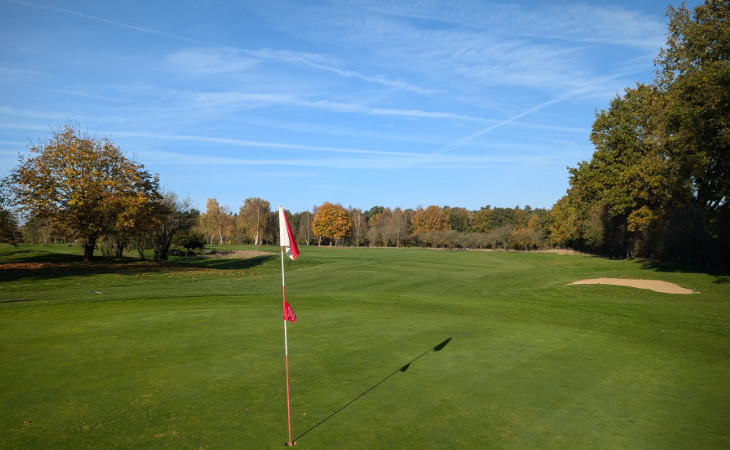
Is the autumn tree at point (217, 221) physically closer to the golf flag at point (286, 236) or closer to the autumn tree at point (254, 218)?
the autumn tree at point (254, 218)

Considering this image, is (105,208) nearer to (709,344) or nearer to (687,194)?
(709,344)

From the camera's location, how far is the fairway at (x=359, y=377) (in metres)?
5.71

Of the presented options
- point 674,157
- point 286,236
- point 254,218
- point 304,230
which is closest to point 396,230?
point 304,230

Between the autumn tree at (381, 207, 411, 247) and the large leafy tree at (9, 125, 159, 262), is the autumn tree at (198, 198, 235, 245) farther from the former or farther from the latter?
the large leafy tree at (9, 125, 159, 262)

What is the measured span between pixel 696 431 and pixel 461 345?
5.14 metres

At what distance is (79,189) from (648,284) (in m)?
36.6

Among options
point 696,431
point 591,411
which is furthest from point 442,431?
point 696,431

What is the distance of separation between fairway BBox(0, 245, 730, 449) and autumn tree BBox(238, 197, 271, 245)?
99798 millimetres

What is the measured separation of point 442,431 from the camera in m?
5.82

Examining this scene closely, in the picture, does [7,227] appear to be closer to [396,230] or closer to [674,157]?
[674,157]

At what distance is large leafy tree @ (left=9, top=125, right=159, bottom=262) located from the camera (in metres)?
30.2

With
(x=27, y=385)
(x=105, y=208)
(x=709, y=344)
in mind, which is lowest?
(x=709, y=344)

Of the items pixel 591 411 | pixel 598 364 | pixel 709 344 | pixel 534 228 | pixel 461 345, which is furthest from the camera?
pixel 534 228

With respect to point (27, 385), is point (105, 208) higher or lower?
higher
